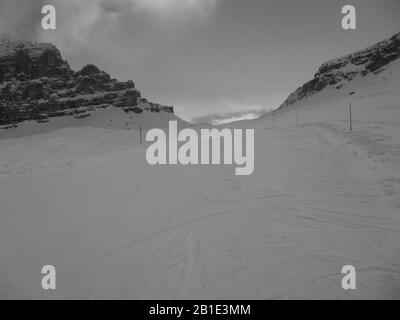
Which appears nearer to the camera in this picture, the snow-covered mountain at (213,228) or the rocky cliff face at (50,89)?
the snow-covered mountain at (213,228)

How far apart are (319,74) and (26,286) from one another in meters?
113

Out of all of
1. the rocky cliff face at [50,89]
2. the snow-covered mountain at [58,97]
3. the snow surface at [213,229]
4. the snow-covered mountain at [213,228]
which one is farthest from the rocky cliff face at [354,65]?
the snow-covered mountain at [213,228]

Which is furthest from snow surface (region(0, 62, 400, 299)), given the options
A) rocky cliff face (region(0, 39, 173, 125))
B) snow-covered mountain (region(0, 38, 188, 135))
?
rocky cliff face (region(0, 39, 173, 125))

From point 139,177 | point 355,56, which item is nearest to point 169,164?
point 139,177

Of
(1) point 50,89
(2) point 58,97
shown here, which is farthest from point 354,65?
(1) point 50,89

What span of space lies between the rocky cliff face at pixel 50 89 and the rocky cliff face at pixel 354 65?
4878cm

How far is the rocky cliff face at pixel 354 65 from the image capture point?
8306cm

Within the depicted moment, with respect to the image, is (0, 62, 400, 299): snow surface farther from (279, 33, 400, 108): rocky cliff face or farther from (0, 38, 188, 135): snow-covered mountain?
(279, 33, 400, 108): rocky cliff face

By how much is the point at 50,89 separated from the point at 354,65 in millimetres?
92372

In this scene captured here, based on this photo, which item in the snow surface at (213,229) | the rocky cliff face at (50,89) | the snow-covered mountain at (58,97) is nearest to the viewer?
the snow surface at (213,229)

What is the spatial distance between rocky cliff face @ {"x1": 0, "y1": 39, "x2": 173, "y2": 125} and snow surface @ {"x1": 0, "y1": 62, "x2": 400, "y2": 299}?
68993mm

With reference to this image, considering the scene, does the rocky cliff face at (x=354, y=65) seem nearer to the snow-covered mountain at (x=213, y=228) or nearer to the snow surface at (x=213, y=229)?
the snow surface at (x=213, y=229)

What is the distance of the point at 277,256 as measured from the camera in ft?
22.0

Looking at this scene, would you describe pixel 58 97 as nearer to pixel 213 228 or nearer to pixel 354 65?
pixel 213 228
